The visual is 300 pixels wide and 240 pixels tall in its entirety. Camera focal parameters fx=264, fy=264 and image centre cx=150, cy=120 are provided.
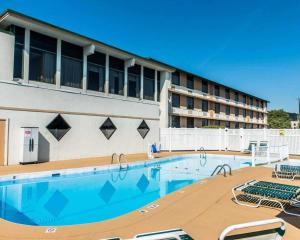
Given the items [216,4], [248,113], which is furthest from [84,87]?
[248,113]

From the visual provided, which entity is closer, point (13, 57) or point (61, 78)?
point (13, 57)

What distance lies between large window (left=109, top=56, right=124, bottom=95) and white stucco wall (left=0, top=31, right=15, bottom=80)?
8116 millimetres

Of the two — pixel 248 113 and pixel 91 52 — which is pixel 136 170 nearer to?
pixel 91 52

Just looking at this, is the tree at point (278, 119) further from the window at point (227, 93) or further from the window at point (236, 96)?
the window at point (227, 93)

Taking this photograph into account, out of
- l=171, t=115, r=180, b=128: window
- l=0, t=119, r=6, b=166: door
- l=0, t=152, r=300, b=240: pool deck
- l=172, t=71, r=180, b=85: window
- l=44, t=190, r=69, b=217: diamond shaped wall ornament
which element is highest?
l=172, t=71, r=180, b=85: window

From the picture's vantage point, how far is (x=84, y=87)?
19.5 metres

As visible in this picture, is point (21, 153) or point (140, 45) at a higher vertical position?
point (140, 45)

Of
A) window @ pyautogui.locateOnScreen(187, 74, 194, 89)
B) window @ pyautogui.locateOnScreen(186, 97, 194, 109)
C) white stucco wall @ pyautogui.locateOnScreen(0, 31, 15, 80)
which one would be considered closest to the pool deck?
white stucco wall @ pyautogui.locateOnScreen(0, 31, 15, 80)

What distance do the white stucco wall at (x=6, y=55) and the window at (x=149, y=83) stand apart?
12842mm

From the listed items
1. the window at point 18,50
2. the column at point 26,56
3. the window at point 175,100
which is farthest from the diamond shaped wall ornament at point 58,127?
the window at point 175,100

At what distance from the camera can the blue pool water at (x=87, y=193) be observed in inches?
A: 310

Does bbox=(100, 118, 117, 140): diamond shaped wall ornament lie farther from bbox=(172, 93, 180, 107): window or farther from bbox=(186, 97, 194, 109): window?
bbox=(186, 97, 194, 109): window

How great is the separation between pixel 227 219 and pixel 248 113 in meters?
53.2

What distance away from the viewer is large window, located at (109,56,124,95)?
863 inches
